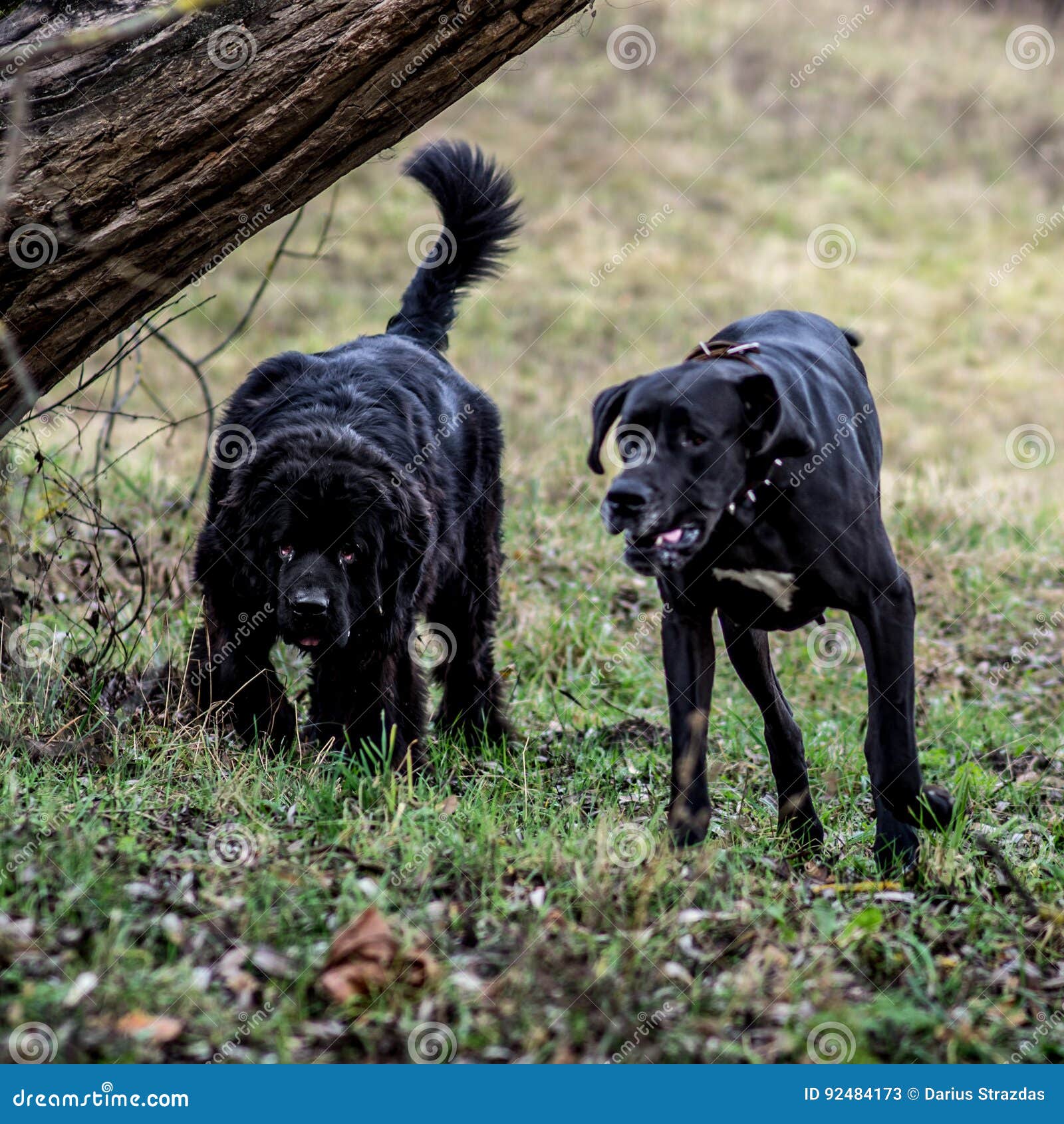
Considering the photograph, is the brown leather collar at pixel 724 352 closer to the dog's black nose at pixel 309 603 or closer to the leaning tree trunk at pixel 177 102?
the leaning tree trunk at pixel 177 102

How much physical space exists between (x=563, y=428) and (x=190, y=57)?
598 cm

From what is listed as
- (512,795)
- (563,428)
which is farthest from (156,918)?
(563,428)

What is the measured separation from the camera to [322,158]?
157 inches

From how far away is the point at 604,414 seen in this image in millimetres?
3559

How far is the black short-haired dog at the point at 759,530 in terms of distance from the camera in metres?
3.31

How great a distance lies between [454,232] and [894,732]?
3.09m

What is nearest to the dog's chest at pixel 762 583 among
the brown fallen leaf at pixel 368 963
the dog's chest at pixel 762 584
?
the dog's chest at pixel 762 584

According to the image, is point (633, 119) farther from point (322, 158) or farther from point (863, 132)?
point (322, 158)

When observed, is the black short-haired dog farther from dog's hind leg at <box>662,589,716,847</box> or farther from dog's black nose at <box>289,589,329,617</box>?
dog's black nose at <box>289,589,329,617</box>

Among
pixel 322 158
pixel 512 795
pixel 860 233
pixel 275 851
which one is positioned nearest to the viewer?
pixel 275 851

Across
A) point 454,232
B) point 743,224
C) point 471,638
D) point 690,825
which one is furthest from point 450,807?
point 743,224

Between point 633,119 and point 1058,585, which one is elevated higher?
point 633,119

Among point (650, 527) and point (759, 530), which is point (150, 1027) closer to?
point (650, 527)

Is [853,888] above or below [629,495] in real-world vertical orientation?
below
